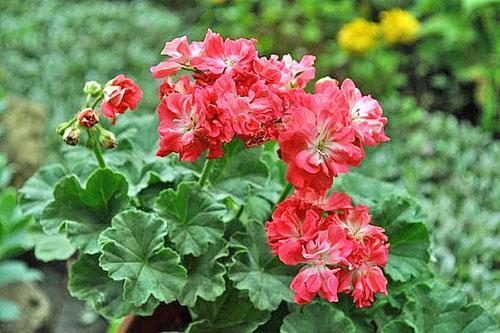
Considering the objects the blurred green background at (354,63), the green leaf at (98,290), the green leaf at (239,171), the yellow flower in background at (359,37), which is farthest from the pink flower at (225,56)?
the yellow flower in background at (359,37)

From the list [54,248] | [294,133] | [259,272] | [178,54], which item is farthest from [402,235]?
[54,248]

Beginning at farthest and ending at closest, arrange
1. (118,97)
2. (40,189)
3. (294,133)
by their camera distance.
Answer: (40,189), (118,97), (294,133)

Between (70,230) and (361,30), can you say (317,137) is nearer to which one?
(70,230)

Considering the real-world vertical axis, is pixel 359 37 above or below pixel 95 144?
below

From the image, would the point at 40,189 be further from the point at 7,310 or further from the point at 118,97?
the point at 7,310

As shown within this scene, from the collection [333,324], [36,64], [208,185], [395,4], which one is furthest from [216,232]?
[395,4]

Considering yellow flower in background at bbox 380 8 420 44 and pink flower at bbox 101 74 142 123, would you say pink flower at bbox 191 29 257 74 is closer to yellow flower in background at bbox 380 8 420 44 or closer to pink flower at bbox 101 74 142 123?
pink flower at bbox 101 74 142 123

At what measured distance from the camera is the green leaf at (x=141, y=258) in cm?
105

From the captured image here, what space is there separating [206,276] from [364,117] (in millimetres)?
329

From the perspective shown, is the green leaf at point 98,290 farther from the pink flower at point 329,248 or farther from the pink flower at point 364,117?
the pink flower at point 364,117

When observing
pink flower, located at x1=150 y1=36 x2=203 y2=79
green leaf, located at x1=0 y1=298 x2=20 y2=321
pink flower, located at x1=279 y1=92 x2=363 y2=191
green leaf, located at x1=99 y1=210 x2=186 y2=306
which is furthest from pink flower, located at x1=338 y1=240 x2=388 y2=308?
green leaf, located at x1=0 y1=298 x2=20 y2=321

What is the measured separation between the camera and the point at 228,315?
1.18 m

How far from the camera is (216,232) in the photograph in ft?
3.71

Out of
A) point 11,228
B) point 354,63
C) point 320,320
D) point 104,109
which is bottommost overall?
point 354,63
